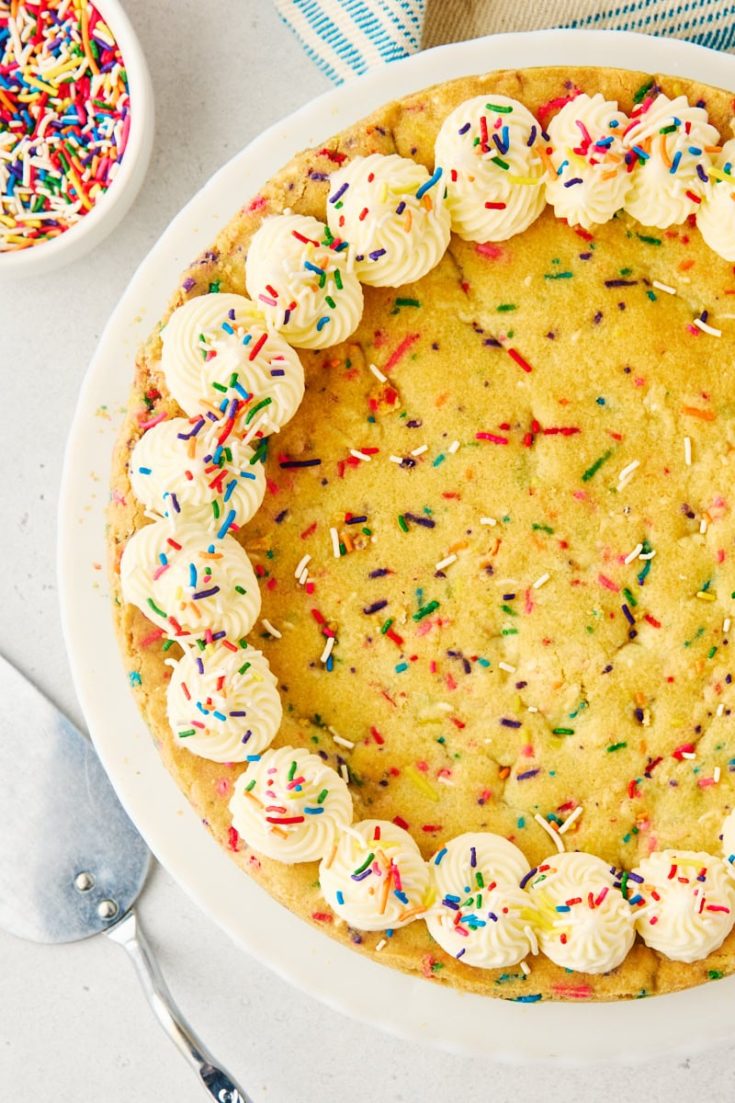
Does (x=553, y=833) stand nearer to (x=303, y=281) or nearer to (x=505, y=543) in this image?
(x=505, y=543)

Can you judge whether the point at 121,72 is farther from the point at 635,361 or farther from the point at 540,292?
the point at 635,361

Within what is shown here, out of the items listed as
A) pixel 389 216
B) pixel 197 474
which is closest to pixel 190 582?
pixel 197 474

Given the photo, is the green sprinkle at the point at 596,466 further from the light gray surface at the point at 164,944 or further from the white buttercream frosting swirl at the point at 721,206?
the light gray surface at the point at 164,944

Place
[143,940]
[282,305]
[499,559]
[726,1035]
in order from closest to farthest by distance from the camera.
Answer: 1. [282,305]
2. [499,559]
3. [726,1035]
4. [143,940]

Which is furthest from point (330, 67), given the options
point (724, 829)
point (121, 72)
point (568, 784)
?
point (724, 829)

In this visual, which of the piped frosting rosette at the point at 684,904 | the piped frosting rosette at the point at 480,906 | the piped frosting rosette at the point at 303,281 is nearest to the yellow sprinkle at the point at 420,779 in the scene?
the piped frosting rosette at the point at 480,906

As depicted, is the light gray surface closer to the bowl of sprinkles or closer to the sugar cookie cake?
the bowl of sprinkles
